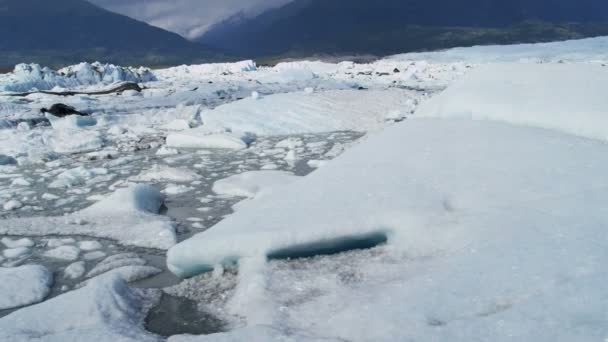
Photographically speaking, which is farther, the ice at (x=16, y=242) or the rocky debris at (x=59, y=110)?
the rocky debris at (x=59, y=110)

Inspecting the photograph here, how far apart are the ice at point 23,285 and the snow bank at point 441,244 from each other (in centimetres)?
66

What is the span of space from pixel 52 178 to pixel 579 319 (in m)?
5.06

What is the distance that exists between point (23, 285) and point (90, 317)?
2.36ft

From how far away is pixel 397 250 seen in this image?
241 centimetres

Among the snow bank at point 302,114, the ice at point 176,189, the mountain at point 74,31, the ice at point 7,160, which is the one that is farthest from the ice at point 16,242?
the mountain at point 74,31

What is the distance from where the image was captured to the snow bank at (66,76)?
1645 cm

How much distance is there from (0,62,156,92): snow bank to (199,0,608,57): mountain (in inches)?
2261

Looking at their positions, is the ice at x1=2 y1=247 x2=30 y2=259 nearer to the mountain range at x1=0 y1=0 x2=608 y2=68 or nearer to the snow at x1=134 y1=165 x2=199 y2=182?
the snow at x1=134 y1=165 x2=199 y2=182

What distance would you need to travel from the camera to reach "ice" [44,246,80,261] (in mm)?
3029

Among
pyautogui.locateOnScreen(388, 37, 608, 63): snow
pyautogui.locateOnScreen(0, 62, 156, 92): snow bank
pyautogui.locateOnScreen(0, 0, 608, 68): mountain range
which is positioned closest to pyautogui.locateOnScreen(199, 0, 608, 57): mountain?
pyautogui.locateOnScreen(0, 0, 608, 68): mountain range

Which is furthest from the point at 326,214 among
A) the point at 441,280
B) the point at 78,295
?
the point at 78,295

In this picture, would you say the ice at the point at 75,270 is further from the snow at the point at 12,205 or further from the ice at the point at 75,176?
the ice at the point at 75,176

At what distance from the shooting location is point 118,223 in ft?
11.7

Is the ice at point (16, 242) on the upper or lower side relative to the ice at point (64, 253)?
upper
